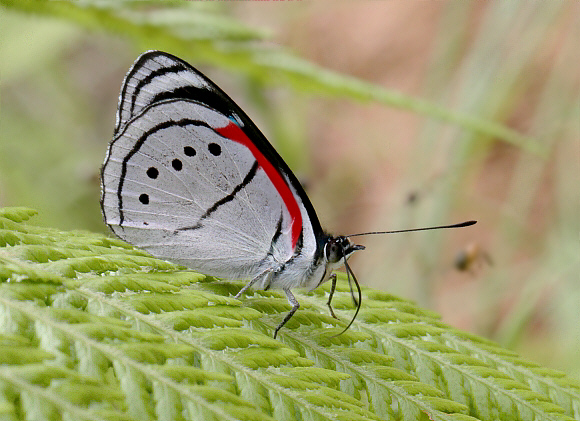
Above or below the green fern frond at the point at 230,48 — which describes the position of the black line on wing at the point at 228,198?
below

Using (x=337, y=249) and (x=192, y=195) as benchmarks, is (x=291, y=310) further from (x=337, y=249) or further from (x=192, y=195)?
(x=192, y=195)

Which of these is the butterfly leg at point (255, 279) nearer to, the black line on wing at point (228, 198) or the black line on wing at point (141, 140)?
the black line on wing at point (228, 198)

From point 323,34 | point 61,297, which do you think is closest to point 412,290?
point 61,297

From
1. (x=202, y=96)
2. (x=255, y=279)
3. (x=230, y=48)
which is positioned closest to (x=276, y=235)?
(x=255, y=279)

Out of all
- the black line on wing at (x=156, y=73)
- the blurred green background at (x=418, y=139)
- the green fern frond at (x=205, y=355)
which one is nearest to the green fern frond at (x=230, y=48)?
the blurred green background at (x=418, y=139)

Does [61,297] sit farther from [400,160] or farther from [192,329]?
[400,160]

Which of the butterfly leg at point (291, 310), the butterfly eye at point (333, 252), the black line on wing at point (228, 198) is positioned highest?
the black line on wing at point (228, 198)

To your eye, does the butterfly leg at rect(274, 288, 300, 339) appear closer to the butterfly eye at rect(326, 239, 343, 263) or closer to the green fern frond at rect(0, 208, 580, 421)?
the green fern frond at rect(0, 208, 580, 421)
